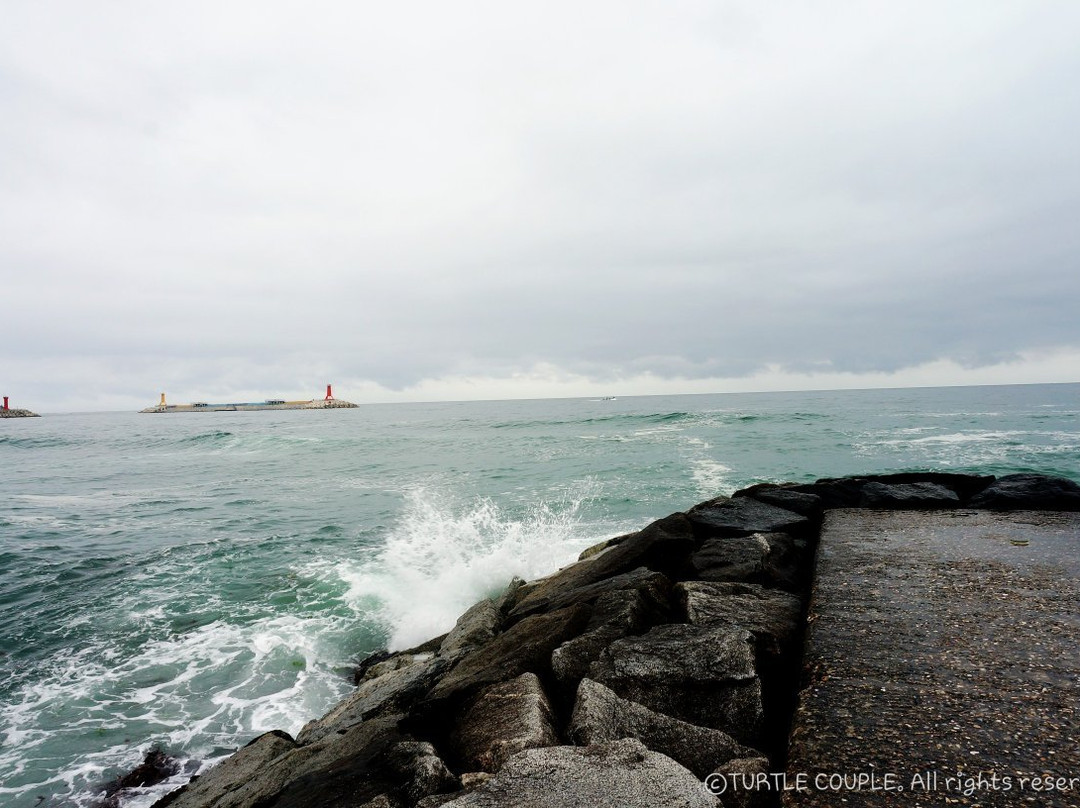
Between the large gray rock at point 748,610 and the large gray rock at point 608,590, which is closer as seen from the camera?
the large gray rock at point 748,610

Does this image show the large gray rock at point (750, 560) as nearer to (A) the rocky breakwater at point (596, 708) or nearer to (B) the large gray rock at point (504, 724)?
(A) the rocky breakwater at point (596, 708)

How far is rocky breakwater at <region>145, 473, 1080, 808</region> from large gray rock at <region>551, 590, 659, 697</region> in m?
0.01

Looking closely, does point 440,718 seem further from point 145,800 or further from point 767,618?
point 145,800

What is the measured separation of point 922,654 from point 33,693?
29.4ft

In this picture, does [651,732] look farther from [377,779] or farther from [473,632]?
[473,632]

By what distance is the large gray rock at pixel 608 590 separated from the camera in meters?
4.25

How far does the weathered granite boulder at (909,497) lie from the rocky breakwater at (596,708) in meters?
1.71

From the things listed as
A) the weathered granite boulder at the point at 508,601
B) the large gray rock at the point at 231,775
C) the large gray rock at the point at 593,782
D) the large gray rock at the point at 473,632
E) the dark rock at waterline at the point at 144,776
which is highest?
the large gray rock at the point at 593,782

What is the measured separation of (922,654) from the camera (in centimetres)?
288

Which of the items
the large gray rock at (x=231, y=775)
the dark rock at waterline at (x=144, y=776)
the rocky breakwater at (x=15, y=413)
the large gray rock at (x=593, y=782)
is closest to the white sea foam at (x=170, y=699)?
the dark rock at waterline at (x=144, y=776)

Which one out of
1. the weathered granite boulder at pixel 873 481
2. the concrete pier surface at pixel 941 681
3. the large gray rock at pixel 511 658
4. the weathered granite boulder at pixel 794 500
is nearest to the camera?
the concrete pier surface at pixel 941 681

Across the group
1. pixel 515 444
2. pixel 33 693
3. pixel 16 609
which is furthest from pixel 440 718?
pixel 515 444

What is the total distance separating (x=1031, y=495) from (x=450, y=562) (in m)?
9.23

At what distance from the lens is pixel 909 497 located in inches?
257
